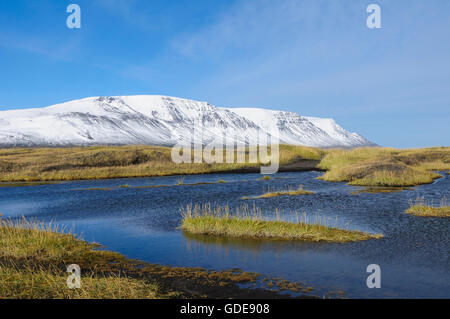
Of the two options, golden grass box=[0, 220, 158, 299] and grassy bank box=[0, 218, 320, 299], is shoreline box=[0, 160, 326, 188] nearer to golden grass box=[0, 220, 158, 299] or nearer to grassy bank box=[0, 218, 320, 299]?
golden grass box=[0, 220, 158, 299]

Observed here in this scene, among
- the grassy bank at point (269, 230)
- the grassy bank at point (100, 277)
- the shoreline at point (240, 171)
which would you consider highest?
the shoreline at point (240, 171)

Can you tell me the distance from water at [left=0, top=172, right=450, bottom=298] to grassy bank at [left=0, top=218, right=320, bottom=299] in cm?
99

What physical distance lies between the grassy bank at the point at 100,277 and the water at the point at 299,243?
3.23 ft

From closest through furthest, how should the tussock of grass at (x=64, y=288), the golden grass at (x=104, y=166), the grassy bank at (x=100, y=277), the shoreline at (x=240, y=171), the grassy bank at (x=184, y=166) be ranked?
the tussock of grass at (x=64, y=288), the grassy bank at (x=100, y=277), the grassy bank at (x=184, y=166), the shoreline at (x=240, y=171), the golden grass at (x=104, y=166)

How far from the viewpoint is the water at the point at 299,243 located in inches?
477

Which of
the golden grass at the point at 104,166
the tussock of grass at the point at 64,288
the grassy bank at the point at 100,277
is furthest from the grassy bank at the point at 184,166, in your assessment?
the tussock of grass at the point at 64,288

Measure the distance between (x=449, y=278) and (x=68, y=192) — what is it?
34022 millimetres

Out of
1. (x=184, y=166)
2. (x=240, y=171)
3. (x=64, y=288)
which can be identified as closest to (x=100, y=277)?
(x=64, y=288)

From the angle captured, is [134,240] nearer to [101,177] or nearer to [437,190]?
[437,190]

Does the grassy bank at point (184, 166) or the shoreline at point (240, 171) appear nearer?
the grassy bank at point (184, 166)

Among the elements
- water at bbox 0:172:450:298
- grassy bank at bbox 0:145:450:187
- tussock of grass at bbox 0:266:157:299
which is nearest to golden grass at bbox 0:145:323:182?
grassy bank at bbox 0:145:450:187

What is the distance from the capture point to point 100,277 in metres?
12.0

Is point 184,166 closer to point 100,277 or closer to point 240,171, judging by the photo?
point 240,171

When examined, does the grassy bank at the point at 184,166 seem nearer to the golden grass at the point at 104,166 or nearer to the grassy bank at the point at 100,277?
the golden grass at the point at 104,166
